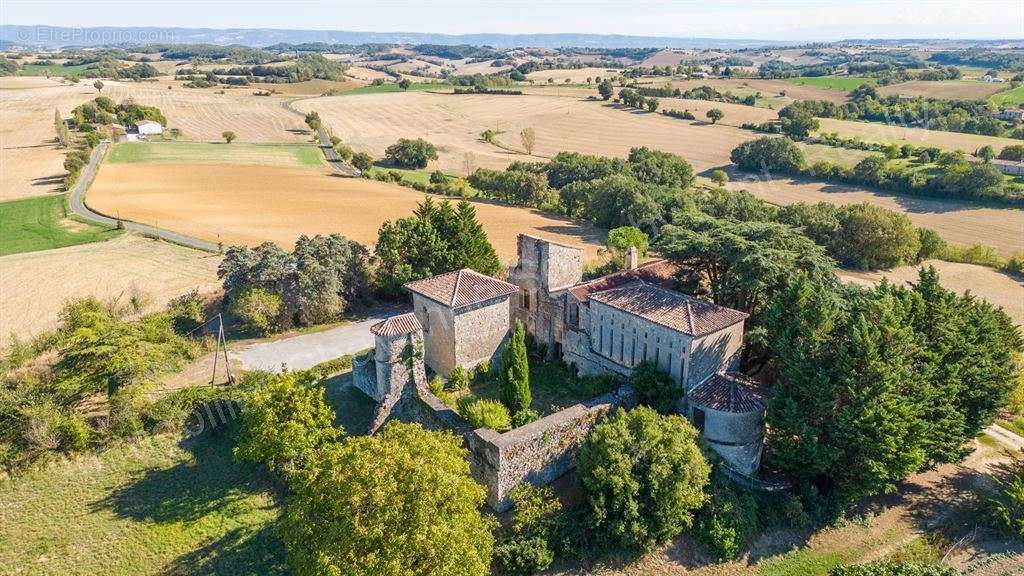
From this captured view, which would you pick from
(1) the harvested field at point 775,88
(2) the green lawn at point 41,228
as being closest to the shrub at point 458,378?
(2) the green lawn at point 41,228

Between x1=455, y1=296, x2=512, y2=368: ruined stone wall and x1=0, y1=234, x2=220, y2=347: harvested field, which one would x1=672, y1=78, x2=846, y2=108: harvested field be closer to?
x1=455, y1=296, x2=512, y2=368: ruined stone wall

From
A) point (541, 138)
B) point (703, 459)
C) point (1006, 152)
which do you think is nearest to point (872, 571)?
point (703, 459)

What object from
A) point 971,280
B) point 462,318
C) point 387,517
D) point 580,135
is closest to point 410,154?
point 580,135

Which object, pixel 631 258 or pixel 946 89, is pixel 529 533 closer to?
pixel 631 258

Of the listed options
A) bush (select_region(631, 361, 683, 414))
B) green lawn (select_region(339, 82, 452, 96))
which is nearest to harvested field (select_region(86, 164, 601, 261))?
bush (select_region(631, 361, 683, 414))

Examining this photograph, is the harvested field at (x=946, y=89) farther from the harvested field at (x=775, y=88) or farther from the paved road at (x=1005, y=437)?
the paved road at (x=1005, y=437)
